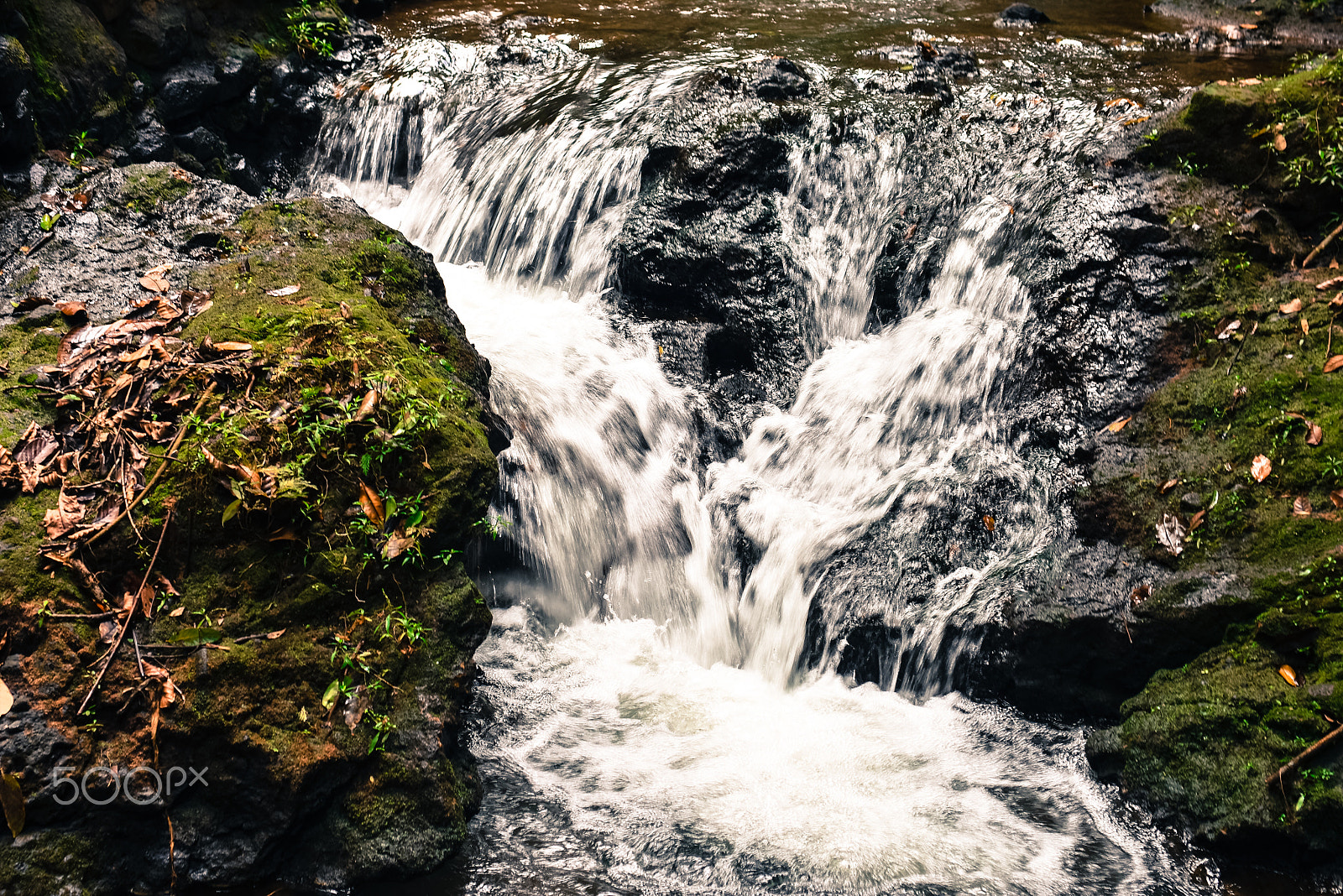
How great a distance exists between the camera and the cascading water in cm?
395

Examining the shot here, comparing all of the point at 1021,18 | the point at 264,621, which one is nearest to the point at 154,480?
the point at 264,621

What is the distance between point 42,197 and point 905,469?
6217 millimetres

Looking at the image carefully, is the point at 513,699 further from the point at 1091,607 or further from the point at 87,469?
the point at 1091,607

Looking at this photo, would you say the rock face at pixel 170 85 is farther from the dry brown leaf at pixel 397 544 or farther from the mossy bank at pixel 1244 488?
the mossy bank at pixel 1244 488

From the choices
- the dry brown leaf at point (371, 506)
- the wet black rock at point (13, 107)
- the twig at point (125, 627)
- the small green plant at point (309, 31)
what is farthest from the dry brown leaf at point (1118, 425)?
the small green plant at point (309, 31)

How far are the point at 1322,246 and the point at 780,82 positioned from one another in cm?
479

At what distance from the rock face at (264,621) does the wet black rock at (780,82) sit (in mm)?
5081

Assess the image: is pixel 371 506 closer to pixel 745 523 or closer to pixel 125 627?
pixel 125 627

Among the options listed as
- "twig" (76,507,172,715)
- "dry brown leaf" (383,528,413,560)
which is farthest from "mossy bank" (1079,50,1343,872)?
A: "twig" (76,507,172,715)

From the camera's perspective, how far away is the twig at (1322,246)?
5324 millimetres

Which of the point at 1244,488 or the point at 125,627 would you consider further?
the point at 1244,488

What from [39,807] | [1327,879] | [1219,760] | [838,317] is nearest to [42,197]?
[39,807]

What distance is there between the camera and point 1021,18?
33.8ft

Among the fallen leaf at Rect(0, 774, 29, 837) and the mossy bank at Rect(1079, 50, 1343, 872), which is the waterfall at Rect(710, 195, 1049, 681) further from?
the fallen leaf at Rect(0, 774, 29, 837)
